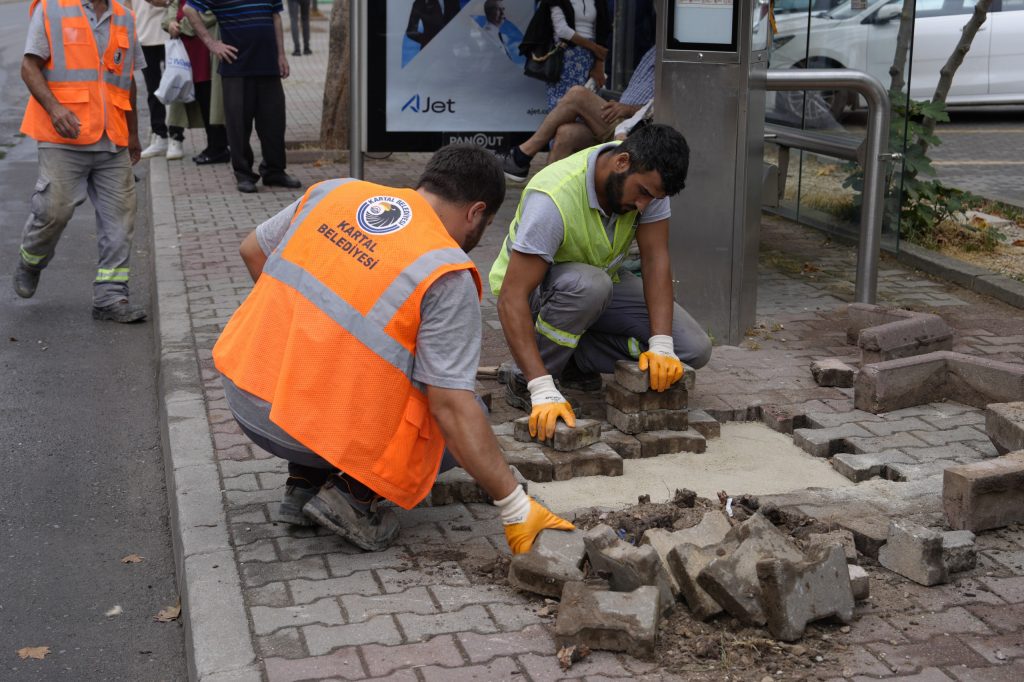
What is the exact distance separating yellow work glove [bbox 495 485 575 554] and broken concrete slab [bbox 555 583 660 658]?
0.38 m

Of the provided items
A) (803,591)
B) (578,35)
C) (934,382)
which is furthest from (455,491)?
(578,35)

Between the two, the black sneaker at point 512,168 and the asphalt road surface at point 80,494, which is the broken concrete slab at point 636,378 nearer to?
the asphalt road surface at point 80,494

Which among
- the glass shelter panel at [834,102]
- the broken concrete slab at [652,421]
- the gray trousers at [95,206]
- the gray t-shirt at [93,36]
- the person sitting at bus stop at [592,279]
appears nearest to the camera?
the person sitting at bus stop at [592,279]

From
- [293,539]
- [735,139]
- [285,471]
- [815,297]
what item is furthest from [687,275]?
[293,539]

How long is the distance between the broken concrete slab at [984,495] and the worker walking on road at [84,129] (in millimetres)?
4725

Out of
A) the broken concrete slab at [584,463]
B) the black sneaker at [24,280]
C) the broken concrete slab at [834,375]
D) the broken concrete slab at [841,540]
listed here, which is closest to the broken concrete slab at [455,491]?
the broken concrete slab at [584,463]

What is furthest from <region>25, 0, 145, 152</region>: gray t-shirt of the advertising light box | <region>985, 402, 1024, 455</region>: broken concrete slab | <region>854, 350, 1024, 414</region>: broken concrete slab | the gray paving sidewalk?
<region>985, 402, 1024, 455</region>: broken concrete slab

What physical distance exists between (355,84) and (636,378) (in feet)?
12.7

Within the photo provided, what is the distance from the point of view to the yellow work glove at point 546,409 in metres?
4.40

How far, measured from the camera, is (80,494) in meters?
4.70

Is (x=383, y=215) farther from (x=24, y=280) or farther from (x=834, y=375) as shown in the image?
(x=24, y=280)

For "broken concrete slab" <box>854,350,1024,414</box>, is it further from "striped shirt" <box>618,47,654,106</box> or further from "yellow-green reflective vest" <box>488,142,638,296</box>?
"striped shirt" <box>618,47,654,106</box>

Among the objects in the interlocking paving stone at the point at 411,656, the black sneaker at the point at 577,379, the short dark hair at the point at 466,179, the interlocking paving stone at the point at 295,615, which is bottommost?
the interlocking paving stone at the point at 411,656

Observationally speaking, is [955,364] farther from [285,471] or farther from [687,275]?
[285,471]
